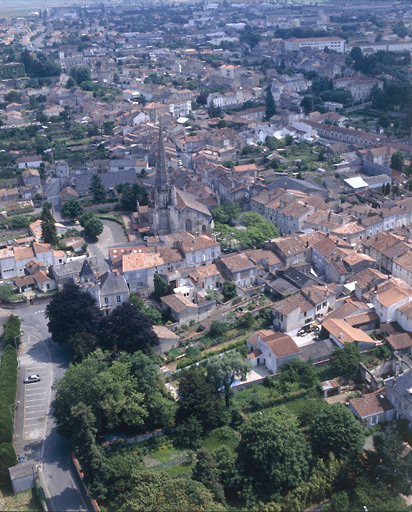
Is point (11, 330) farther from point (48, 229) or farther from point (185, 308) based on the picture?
point (48, 229)

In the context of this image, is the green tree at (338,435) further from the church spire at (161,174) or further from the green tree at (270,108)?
the green tree at (270,108)

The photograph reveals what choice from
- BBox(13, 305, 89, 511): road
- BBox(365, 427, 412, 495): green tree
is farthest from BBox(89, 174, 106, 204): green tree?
BBox(365, 427, 412, 495): green tree

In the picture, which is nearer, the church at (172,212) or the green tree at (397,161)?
the church at (172,212)

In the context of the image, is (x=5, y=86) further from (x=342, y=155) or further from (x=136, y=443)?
(x=136, y=443)

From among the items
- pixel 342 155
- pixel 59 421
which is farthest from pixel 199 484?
pixel 342 155

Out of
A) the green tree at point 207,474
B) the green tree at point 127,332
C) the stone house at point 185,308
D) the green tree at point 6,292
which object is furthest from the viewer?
the green tree at point 6,292

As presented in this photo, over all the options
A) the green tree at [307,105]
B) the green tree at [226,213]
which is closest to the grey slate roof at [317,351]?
the green tree at [226,213]
